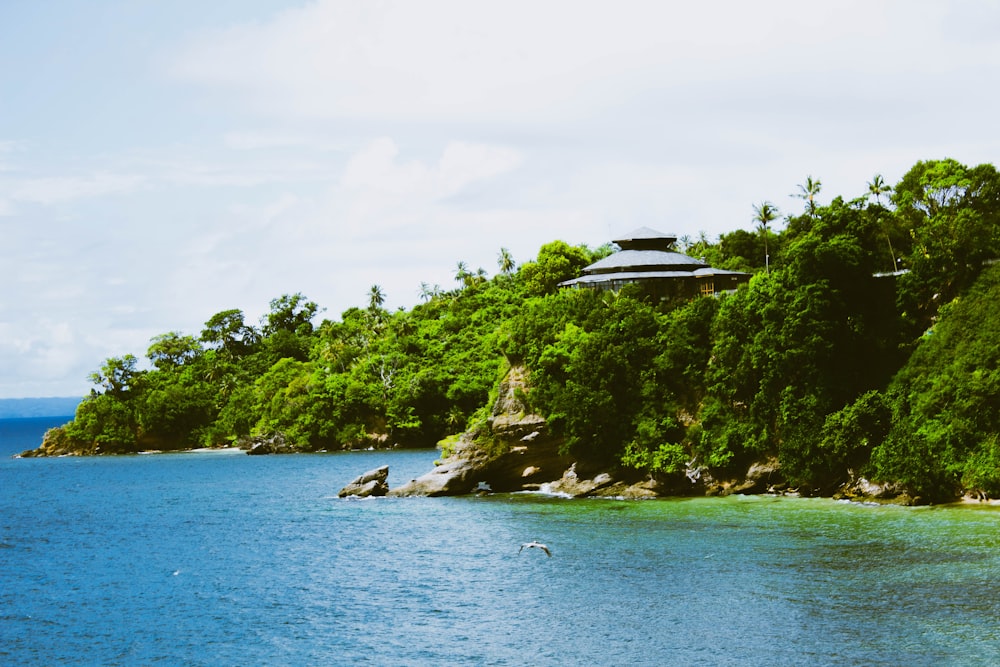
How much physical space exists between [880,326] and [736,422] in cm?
1058

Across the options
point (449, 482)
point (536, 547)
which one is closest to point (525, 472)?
point (449, 482)

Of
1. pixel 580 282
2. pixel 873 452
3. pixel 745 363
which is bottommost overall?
pixel 873 452

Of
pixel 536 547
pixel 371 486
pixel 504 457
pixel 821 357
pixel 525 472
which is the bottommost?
pixel 536 547

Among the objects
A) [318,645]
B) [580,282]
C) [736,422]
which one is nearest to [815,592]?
[318,645]

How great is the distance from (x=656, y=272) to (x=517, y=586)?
127 feet

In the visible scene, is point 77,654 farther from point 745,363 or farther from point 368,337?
point 368,337

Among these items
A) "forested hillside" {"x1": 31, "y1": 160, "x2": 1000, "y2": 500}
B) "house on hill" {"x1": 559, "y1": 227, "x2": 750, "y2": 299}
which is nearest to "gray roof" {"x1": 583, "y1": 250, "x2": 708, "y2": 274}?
"house on hill" {"x1": 559, "y1": 227, "x2": 750, "y2": 299}

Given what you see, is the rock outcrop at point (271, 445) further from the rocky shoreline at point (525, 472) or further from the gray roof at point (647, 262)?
the gray roof at point (647, 262)

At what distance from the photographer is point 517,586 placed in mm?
40531

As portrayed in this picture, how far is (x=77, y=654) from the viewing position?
Answer: 33.8 metres

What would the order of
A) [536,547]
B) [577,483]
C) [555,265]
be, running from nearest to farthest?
[536,547] → [577,483] → [555,265]

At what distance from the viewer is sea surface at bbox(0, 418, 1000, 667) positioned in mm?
31562

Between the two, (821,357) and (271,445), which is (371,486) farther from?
(271,445)

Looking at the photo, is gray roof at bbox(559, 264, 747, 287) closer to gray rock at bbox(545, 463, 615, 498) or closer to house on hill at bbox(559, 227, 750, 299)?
house on hill at bbox(559, 227, 750, 299)
